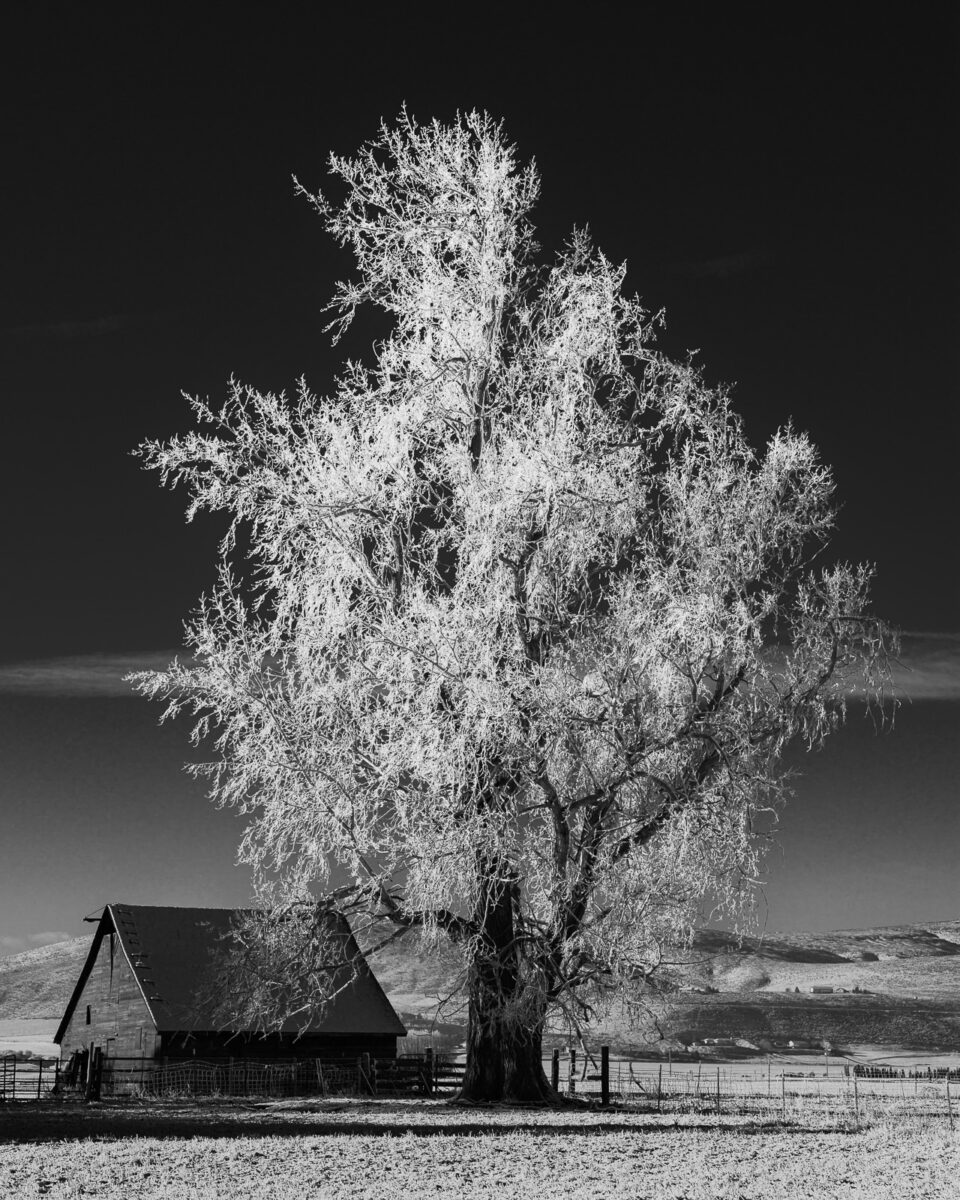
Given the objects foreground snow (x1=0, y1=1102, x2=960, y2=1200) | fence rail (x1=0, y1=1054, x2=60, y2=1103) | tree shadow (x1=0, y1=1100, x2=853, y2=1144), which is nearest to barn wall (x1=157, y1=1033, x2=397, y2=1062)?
fence rail (x1=0, y1=1054, x2=60, y2=1103)

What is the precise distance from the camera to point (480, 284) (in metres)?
23.3

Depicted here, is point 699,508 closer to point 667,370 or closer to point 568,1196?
point 667,370

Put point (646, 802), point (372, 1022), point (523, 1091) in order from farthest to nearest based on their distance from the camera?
1. point (372, 1022)
2. point (523, 1091)
3. point (646, 802)

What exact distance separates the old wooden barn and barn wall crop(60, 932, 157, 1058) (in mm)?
28

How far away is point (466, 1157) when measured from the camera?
15.7 metres

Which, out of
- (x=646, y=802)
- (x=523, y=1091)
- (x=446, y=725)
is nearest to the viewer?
(x=446, y=725)

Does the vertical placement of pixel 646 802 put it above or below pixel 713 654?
below

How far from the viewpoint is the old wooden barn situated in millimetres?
34750

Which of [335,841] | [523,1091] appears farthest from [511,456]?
[523,1091]

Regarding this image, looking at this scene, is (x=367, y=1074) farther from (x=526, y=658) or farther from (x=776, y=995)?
(x=776, y=995)

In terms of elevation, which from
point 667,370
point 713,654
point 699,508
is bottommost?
point 713,654

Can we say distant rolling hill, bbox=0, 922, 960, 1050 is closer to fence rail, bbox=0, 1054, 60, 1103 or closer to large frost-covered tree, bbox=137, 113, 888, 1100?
fence rail, bbox=0, 1054, 60, 1103

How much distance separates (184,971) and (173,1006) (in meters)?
1.72

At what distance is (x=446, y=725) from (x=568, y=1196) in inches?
335
